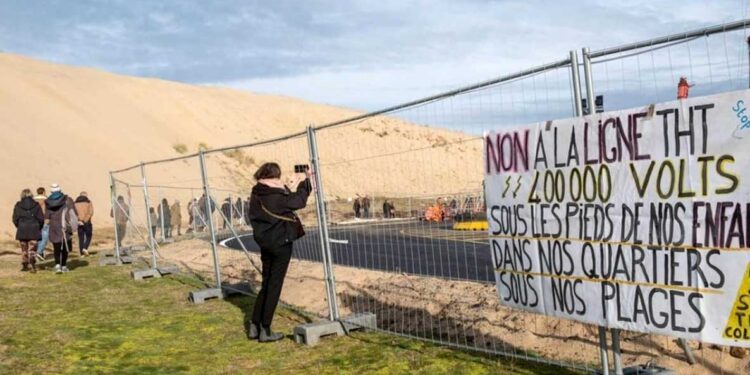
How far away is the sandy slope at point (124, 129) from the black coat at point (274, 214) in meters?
5.02

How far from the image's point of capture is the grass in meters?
6.09

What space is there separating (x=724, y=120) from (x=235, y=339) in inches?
217

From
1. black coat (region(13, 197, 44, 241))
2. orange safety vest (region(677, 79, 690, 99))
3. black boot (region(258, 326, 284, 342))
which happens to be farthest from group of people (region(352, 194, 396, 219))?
orange safety vest (region(677, 79, 690, 99))

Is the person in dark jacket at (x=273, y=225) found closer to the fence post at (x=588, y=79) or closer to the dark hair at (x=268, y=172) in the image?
the dark hair at (x=268, y=172)

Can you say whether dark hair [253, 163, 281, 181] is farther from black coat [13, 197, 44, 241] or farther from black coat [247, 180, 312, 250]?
black coat [13, 197, 44, 241]

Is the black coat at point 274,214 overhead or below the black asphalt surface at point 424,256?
Result: overhead

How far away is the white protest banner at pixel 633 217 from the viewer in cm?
371

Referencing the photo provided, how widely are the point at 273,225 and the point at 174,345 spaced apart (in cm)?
182

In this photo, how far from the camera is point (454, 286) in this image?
9.59 metres

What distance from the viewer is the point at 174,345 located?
24.4ft

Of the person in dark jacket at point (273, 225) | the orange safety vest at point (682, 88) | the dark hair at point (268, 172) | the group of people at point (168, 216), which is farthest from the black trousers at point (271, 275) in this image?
the group of people at point (168, 216)

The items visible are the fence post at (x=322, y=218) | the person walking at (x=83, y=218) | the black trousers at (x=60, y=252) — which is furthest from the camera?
the person walking at (x=83, y=218)

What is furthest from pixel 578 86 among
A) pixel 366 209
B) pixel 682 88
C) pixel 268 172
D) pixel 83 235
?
pixel 366 209

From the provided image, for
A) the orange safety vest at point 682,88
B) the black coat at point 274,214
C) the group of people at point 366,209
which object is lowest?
the group of people at point 366,209
